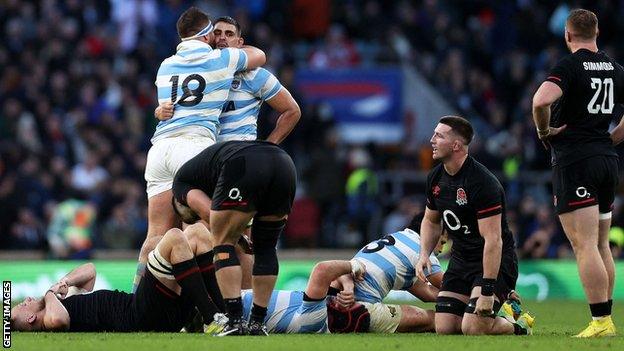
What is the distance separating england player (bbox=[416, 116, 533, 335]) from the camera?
10.6 m

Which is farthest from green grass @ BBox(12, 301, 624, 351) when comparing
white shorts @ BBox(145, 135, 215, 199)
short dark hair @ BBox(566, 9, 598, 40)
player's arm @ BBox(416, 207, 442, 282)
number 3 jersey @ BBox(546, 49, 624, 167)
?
short dark hair @ BBox(566, 9, 598, 40)

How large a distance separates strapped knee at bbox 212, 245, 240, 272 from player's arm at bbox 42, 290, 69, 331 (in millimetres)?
1384

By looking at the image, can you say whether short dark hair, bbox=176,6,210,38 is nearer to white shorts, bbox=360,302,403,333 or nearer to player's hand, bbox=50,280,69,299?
player's hand, bbox=50,280,69,299

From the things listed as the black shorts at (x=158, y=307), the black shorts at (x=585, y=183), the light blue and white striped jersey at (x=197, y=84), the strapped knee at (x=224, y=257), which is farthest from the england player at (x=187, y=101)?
the black shorts at (x=585, y=183)

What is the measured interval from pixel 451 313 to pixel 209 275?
190 cm

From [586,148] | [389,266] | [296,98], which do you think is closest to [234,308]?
[389,266]

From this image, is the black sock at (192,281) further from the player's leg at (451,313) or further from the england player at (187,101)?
the player's leg at (451,313)

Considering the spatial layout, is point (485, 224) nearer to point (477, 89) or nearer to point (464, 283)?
point (464, 283)

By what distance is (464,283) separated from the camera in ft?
36.9

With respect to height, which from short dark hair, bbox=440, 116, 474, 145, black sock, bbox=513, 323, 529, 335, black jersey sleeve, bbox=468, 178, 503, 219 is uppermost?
short dark hair, bbox=440, 116, 474, 145

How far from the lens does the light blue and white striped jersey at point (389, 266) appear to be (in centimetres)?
1121

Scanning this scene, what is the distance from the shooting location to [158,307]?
10594mm

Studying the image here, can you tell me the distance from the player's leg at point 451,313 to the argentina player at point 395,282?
8.2 inches

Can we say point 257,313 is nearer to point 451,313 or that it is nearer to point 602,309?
point 451,313
